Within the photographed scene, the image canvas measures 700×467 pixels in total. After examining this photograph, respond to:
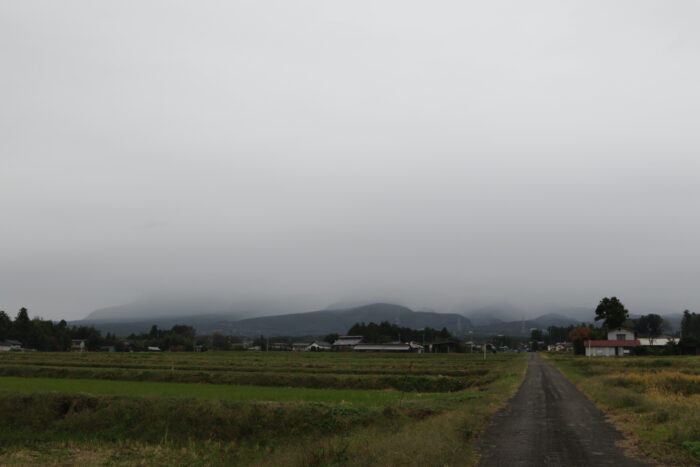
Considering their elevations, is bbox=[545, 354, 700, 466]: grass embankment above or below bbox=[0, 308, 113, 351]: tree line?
above

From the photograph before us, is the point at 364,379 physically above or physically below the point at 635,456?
below

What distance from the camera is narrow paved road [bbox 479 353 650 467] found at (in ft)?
49.6

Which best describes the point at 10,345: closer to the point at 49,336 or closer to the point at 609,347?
the point at 49,336

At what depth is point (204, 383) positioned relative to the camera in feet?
161

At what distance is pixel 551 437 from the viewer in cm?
1873

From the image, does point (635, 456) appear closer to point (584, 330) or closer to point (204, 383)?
point (204, 383)

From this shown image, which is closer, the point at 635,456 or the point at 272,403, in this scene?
the point at 635,456

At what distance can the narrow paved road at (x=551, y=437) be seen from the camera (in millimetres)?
15109

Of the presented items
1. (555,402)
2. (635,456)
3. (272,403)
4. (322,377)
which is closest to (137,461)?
(272,403)

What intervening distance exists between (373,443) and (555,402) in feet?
56.6

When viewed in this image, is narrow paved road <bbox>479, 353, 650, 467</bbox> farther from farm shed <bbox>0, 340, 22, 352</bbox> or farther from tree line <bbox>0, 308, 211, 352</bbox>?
tree line <bbox>0, 308, 211, 352</bbox>

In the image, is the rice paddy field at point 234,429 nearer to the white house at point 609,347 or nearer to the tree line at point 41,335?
the white house at point 609,347

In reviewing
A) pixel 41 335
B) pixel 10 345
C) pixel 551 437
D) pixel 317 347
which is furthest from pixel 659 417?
pixel 41 335

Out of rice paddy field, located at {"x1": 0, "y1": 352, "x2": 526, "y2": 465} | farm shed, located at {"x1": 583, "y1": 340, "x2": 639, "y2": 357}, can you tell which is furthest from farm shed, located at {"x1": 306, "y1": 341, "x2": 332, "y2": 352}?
rice paddy field, located at {"x1": 0, "y1": 352, "x2": 526, "y2": 465}
